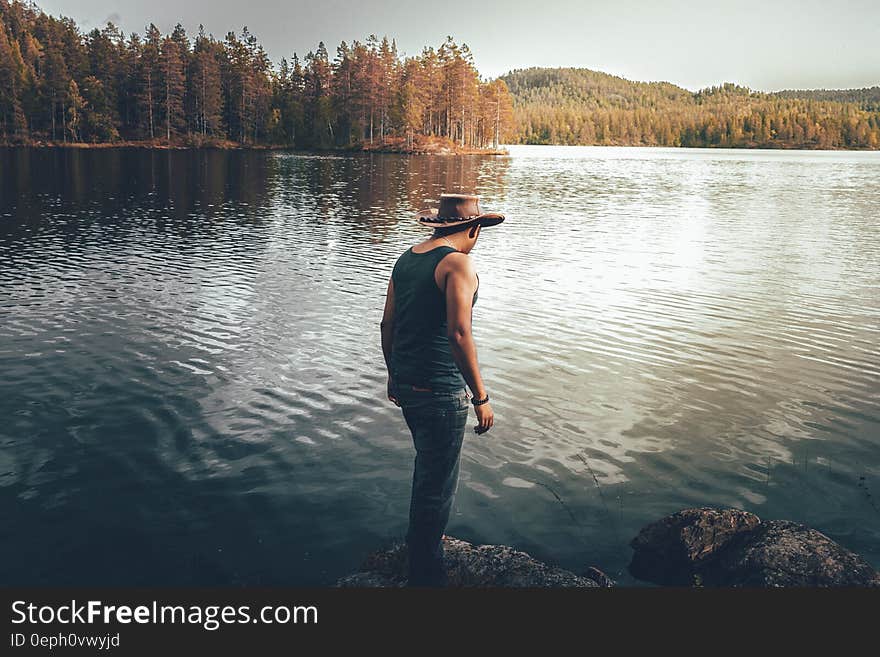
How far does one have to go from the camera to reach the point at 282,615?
481 centimetres

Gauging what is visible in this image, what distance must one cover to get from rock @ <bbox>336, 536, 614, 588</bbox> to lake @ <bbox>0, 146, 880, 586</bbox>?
0.61m

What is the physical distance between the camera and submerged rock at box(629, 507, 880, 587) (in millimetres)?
6086

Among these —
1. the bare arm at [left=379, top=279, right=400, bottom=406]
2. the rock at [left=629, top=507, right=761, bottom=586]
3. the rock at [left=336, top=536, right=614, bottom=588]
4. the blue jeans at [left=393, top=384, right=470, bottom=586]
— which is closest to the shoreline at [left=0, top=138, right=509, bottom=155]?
the rock at [left=629, top=507, right=761, bottom=586]

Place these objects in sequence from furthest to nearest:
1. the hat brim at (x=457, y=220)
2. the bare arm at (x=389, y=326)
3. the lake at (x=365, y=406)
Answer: the lake at (x=365, y=406), the bare arm at (x=389, y=326), the hat brim at (x=457, y=220)

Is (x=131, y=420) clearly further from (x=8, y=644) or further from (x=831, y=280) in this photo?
(x=831, y=280)

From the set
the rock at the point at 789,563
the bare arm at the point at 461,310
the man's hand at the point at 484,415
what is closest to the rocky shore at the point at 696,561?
the rock at the point at 789,563

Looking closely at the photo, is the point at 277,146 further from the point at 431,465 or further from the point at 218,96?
the point at 431,465

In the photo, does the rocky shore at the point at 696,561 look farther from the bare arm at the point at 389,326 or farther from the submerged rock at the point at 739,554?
the bare arm at the point at 389,326

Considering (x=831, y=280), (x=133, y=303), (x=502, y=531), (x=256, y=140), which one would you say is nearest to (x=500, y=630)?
(x=502, y=531)

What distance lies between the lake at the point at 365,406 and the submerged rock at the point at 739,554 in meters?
0.44

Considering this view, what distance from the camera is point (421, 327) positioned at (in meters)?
5.44

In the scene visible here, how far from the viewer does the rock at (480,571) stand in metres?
6.16

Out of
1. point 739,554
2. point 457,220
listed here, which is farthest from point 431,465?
point 739,554

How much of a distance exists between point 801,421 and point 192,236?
27073 mm
